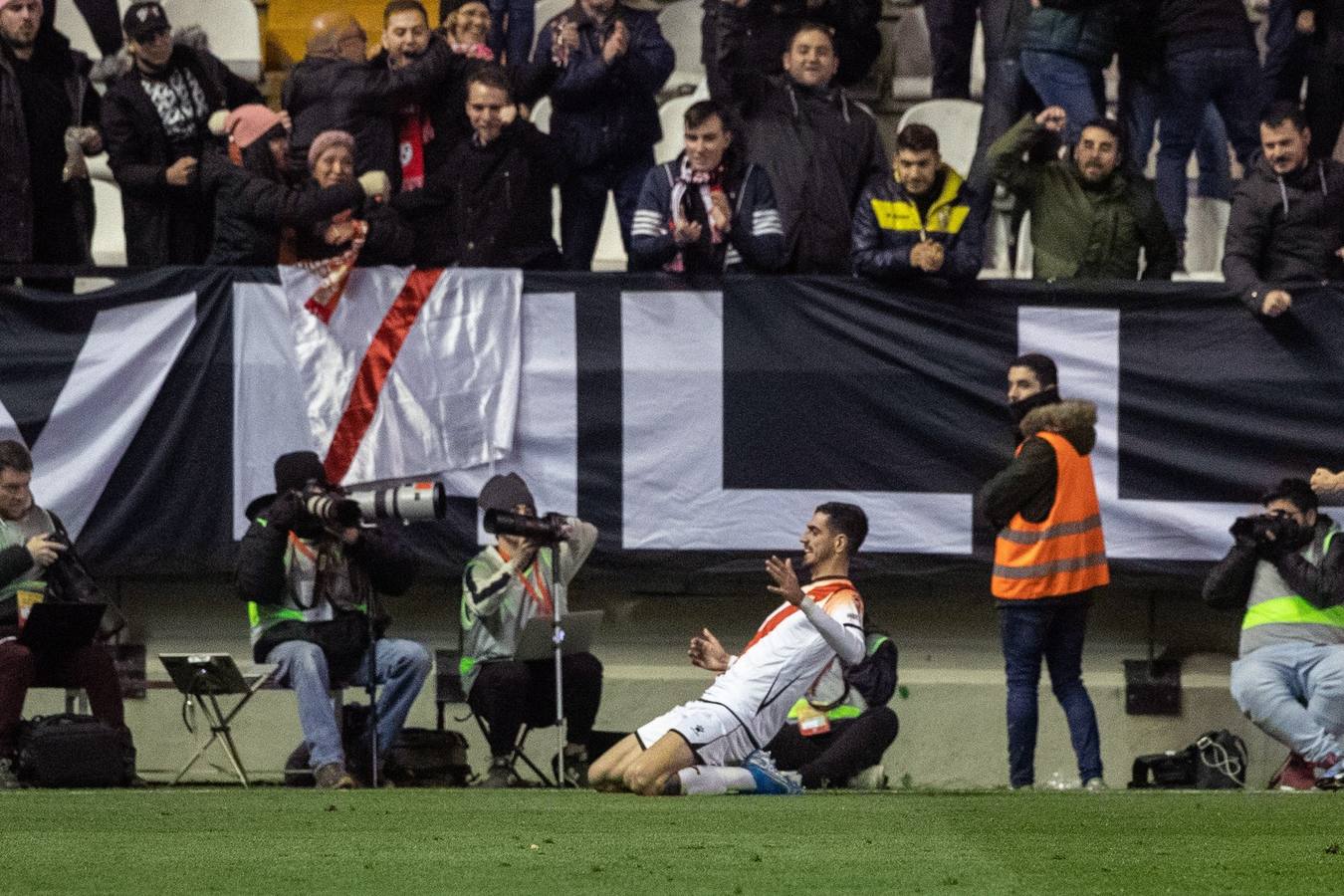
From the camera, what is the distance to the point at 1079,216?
13.3m

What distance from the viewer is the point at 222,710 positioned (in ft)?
45.0

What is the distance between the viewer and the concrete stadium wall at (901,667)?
13.4m

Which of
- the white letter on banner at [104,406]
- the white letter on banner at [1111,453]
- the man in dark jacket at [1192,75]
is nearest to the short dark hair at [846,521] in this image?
the white letter on banner at [1111,453]

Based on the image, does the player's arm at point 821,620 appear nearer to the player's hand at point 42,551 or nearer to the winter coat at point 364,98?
the player's hand at point 42,551

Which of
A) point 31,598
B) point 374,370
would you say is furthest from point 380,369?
point 31,598

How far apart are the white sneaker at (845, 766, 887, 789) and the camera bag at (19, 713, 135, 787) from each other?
11.6ft

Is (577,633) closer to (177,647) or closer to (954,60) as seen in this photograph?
(177,647)

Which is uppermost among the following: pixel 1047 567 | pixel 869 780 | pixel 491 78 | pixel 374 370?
pixel 491 78

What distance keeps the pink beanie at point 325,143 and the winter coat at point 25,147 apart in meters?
1.45

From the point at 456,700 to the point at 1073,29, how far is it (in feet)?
16.8

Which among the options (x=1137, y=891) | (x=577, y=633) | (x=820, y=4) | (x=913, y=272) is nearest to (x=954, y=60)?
(x=820, y=4)

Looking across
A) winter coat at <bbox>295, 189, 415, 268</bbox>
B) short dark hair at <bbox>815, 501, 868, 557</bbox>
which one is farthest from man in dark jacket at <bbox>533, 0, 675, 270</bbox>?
short dark hair at <bbox>815, 501, 868, 557</bbox>

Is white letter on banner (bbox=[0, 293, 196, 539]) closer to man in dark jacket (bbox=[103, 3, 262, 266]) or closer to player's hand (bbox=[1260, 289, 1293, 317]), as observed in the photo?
man in dark jacket (bbox=[103, 3, 262, 266])

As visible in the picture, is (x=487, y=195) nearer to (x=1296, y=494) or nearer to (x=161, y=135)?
(x=161, y=135)
